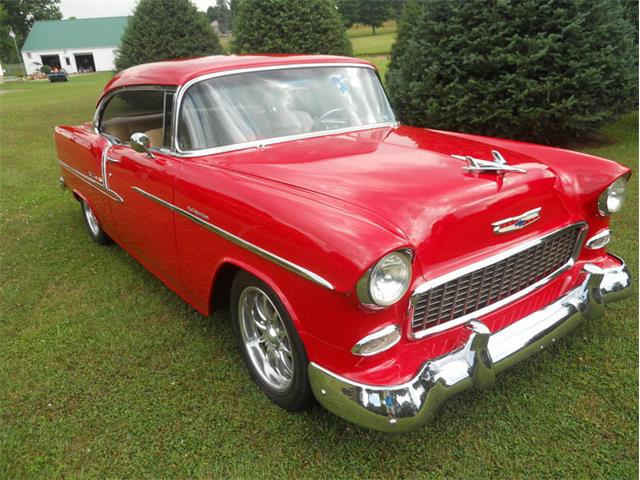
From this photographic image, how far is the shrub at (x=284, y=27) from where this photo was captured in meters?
10.3

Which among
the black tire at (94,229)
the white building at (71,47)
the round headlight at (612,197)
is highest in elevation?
the white building at (71,47)

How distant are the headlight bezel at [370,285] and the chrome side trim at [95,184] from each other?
2.45 metres

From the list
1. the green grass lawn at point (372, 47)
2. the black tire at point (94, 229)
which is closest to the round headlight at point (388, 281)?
the black tire at point (94, 229)

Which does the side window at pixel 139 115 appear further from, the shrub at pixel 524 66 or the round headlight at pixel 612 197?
the shrub at pixel 524 66

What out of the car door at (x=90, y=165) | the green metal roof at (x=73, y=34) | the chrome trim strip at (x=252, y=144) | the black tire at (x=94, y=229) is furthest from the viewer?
the green metal roof at (x=73, y=34)

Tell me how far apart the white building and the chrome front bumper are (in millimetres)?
59880

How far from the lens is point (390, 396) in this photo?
1.90 metres

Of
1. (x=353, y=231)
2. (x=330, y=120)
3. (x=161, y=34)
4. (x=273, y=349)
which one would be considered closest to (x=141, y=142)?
(x=330, y=120)

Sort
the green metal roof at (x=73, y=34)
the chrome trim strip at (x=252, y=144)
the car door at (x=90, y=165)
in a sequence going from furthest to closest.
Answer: the green metal roof at (x=73, y=34) < the car door at (x=90, y=165) < the chrome trim strip at (x=252, y=144)

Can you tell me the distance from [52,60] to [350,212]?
64.9m

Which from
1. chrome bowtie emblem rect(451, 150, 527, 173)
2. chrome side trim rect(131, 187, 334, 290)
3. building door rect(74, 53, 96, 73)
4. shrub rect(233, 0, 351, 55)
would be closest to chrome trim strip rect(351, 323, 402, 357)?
chrome side trim rect(131, 187, 334, 290)

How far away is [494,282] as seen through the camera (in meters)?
2.27

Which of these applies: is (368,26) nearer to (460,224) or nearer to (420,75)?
(420,75)

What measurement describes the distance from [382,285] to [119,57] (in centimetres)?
1283
